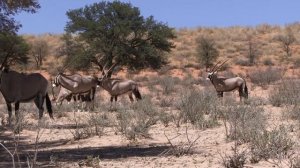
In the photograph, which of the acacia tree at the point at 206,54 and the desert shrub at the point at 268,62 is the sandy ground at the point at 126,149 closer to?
the acacia tree at the point at 206,54

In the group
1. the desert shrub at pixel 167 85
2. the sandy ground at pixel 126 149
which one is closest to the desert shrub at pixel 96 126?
the sandy ground at pixel 126 149

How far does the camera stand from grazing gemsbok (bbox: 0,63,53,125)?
14344mm

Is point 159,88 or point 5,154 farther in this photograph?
point 159,88

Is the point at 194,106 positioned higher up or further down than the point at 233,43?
further down

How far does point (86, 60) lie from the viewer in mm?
32156

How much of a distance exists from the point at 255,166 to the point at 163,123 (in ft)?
20.1

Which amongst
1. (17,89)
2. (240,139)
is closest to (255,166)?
(240,139)

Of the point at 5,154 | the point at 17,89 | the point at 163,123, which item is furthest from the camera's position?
the point at 17,89

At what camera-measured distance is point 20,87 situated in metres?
14.7

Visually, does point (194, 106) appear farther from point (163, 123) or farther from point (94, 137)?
point (94, 137)

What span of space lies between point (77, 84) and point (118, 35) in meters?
12.5

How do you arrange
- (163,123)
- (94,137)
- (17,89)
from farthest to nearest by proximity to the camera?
(17,89), (163,123), (94,137)

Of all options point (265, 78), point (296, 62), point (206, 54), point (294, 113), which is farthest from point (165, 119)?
point (296, 62)

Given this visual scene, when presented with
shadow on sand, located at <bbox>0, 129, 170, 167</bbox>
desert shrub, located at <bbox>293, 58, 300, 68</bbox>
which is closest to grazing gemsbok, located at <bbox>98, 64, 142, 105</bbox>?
shadow on sand, located at <bbox>0, 129, 170, 167</bbox>
